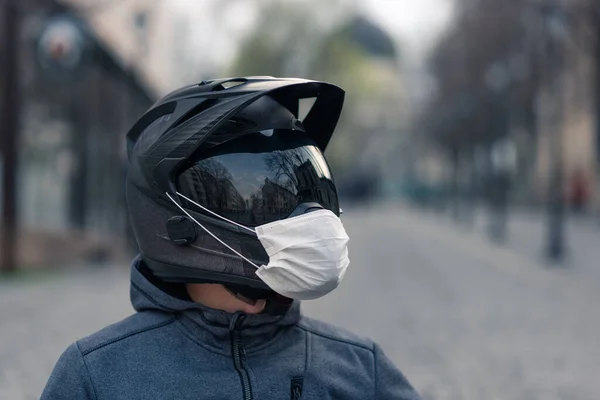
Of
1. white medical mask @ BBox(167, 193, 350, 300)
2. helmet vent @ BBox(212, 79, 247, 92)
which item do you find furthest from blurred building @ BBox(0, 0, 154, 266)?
white medical mask @ BBox(167, 193, 350, 300)

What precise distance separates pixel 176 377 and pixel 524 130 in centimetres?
4837

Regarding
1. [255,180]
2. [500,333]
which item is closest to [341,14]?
[500,333]

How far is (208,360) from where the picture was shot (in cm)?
190

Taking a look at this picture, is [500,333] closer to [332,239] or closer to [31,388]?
[31,388]

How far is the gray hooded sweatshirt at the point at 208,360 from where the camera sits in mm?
1846

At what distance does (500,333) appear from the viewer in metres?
8.73

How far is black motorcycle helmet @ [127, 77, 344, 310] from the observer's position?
196 centimetres

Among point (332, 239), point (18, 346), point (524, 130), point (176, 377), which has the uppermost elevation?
point (332, 239)

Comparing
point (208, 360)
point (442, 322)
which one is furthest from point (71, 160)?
point (208, 360)

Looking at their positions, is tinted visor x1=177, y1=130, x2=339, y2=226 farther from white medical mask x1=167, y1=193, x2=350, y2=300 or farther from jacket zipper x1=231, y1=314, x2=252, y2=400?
jacket zipper x1=231, y1=314, x2=252, y2=400

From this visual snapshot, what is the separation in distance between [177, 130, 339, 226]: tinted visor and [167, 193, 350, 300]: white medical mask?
0.16ft

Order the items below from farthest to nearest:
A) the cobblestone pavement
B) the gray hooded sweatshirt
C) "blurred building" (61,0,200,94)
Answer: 1. "blurred building" (61,0,200,94)
2. the cobblestone pavement
3. the gray hooded sweatshirt

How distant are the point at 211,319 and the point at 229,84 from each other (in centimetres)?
54

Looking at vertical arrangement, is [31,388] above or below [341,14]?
below
